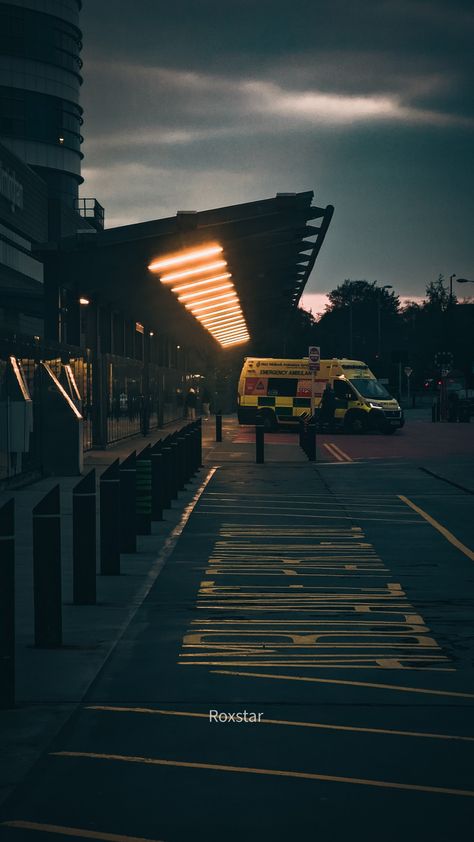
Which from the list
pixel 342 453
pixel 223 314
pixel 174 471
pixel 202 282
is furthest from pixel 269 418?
pixel 174 471

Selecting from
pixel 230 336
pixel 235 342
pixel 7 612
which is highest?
pixel 230 336

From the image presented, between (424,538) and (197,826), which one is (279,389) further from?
(197,826)

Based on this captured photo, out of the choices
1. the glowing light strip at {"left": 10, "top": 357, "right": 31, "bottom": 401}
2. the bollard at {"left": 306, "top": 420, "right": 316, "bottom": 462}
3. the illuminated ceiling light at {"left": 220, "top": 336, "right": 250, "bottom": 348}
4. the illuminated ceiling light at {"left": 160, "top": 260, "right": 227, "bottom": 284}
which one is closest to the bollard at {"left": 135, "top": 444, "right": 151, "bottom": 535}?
the glowing light strip at {"left": 10, "top": 357, "right": 31, "bottom": 401}

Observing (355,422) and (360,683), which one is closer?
(360,683)

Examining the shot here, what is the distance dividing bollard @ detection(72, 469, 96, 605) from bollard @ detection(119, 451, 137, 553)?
9.30 feet

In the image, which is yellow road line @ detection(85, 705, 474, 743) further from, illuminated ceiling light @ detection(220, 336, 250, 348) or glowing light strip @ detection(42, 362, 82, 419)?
illuminated ceiling light @ detection(220, 336, 250, 348)

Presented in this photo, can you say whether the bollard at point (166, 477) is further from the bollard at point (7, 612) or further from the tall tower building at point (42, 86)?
the tall tower building at point (42, 86)

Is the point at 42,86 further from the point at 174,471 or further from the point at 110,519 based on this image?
the point at 110,519

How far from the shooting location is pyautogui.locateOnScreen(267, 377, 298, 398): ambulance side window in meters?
47.3

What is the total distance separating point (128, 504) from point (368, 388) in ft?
112

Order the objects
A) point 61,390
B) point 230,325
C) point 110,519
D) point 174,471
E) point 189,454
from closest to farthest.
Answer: point 110,519
point 174,471
point 189,454
point 61,390
point 230,325

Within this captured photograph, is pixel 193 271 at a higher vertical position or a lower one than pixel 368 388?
higher

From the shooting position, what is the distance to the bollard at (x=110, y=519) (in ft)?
35.4

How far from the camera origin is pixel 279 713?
619cm
